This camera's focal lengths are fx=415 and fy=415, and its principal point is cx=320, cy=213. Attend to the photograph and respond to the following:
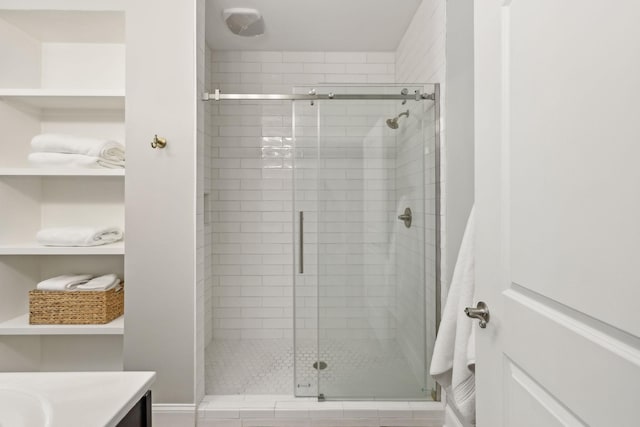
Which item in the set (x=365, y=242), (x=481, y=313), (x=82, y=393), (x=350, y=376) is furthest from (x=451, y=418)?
(x=82, y=393)

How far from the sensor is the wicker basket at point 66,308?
218 centimetres

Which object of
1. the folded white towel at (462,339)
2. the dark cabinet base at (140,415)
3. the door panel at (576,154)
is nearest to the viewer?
the door panel at (576,154)

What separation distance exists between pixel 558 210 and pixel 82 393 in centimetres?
125

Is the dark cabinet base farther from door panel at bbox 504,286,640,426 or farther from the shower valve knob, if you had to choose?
the shower valve knob

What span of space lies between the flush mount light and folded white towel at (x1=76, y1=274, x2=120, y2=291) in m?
1.80

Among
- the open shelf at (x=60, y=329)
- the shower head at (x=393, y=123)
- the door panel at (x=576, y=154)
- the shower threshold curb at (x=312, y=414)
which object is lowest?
the shower threshold curb at (x=312, y=414)

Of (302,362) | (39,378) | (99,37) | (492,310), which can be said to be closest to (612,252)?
(492,310)

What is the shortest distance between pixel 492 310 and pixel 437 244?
115cm

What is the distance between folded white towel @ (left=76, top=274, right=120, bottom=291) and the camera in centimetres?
220

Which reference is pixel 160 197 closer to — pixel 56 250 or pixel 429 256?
pixel 56 250

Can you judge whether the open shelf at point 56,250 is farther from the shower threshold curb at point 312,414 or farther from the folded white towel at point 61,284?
the shower threshold curb at point 312,414

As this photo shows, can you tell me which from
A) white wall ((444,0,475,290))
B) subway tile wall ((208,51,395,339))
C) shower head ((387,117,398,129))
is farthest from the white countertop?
subway tile wall ((208,51,395,339))

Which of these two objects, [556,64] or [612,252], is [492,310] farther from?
[556,64]

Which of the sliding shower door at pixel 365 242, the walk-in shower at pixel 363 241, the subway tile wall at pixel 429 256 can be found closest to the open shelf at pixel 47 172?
the walk-in shower at pixel 363 241
